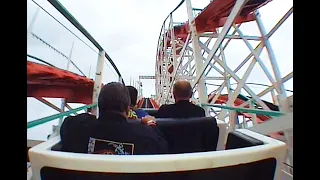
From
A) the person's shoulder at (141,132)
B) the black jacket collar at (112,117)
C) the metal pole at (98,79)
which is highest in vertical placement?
the metal pole at (98,79)

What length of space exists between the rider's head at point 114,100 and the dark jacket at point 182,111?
73cm

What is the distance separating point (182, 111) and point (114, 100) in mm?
806

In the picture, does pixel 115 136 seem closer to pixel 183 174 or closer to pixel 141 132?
pixel 141 132

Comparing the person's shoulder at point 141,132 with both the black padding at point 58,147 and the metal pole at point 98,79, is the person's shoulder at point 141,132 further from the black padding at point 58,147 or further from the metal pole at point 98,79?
the metal pole at point 98,79

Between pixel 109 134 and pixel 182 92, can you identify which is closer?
pixel 109 134

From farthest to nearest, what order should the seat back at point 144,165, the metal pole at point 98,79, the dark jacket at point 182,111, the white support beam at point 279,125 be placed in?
1. the metal pole at point 98,79
2. the dark jacket at point 182,111
3. the white support beam at point 279,125
4. the seat back at point 144,165

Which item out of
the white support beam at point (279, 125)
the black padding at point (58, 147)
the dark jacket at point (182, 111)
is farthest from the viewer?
the dark jacket at point (182, 111)

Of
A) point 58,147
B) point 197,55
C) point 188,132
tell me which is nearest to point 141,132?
point 58,147

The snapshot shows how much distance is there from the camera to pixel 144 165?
59 cm

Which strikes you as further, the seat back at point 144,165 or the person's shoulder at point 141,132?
the person's shoulder at point 141,132

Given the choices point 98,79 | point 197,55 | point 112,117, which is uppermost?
point 197,55

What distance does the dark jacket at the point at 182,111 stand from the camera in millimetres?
1756

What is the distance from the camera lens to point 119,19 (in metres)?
6.48

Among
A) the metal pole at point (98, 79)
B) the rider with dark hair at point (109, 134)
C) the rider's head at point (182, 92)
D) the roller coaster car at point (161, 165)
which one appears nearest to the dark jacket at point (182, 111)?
the rider's head at point (182, 92)
